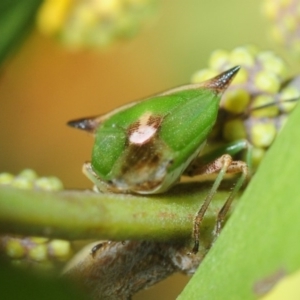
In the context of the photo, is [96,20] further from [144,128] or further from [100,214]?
[100,214]

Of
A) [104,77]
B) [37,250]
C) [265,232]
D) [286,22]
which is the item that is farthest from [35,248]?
[104,77]

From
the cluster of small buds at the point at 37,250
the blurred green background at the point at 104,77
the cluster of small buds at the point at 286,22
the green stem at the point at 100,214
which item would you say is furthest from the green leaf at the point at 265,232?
the blurred green background at the point at 104,77

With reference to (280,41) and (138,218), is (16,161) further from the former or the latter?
(138,218)

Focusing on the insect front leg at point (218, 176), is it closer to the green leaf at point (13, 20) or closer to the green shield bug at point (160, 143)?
the green shield bug at point (160, 143)

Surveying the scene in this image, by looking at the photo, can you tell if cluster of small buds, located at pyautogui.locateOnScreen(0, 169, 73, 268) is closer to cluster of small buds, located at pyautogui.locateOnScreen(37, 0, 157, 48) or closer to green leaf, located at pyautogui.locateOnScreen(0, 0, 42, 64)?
green leaf, located at pyautogui.locateOnScreen(0, 0, 42, 64)

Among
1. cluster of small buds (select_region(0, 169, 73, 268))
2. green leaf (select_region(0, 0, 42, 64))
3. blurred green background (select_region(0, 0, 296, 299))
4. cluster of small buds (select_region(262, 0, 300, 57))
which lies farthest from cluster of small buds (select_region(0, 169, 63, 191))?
blurred green background (select_region(0, 0, 296, 299))

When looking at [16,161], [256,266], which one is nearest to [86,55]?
[16,161]
